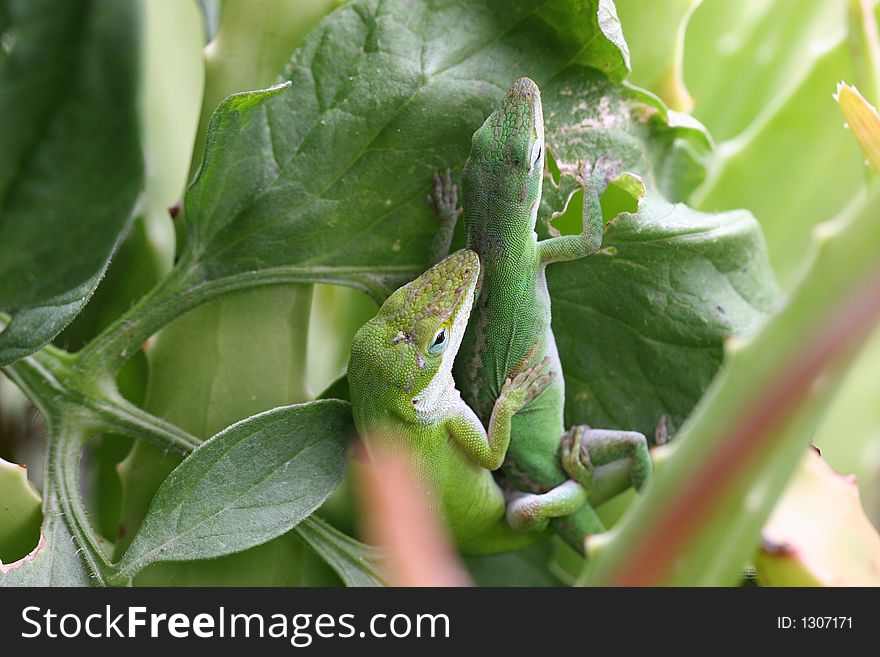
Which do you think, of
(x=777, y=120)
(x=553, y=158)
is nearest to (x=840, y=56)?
(x=777, y=120)

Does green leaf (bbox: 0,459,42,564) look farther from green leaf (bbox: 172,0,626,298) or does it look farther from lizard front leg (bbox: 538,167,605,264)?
lizard front leg (bbox: 538,167,605,264)

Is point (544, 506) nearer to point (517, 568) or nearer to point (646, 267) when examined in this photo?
point (517, 568)

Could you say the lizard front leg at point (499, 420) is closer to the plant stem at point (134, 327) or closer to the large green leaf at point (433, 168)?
the large green leaf at point (433, 168)

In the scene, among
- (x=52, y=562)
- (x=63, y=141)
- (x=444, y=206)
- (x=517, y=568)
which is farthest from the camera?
(x=517, y=568)

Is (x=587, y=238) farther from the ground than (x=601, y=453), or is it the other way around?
(x=587, y=238)

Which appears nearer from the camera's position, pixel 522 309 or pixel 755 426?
pixel 755 426

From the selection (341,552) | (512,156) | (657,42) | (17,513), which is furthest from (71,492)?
(657,42)

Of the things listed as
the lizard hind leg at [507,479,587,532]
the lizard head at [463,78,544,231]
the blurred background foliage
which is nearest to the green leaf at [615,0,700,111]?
the blurred background foliage
